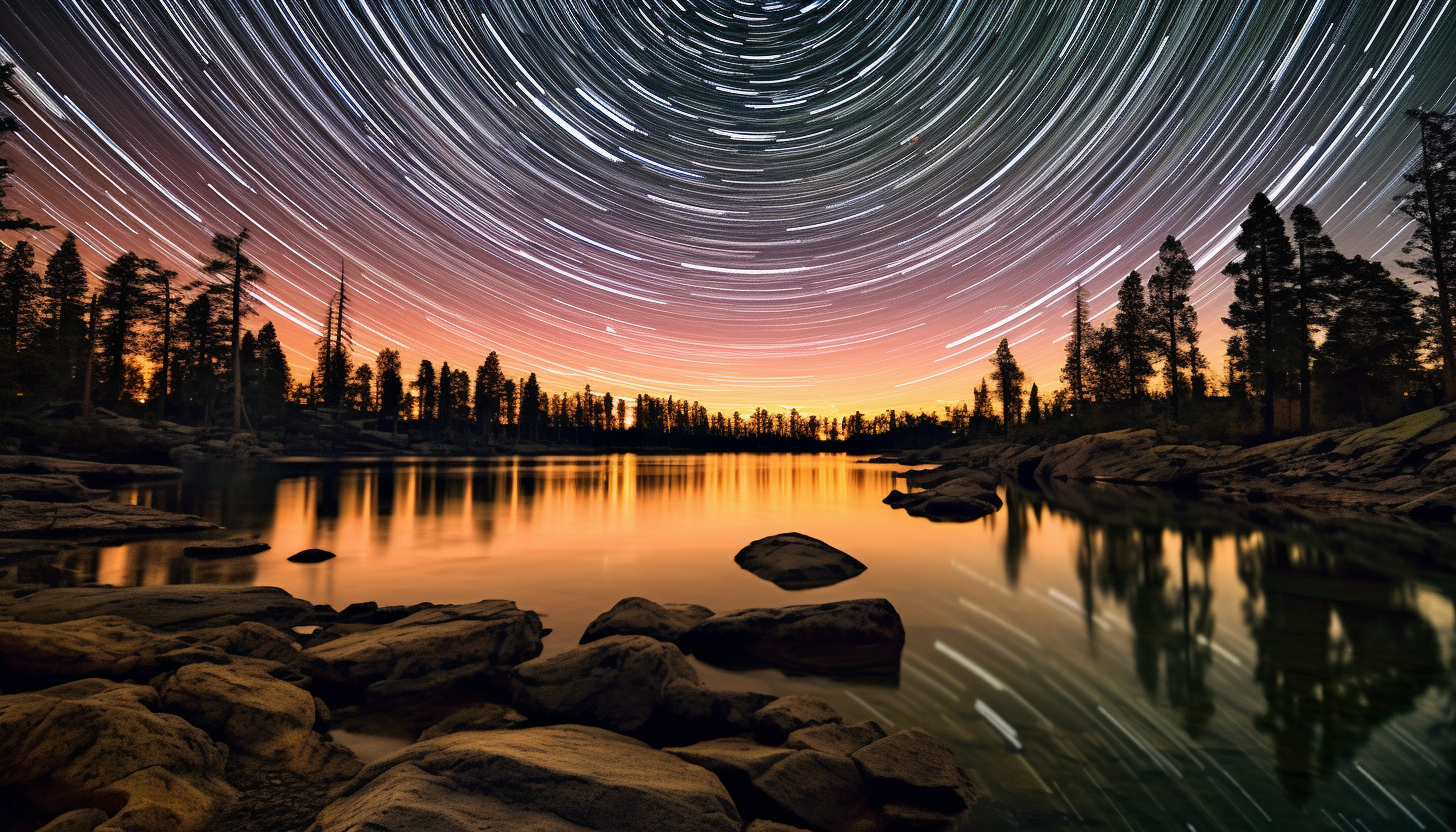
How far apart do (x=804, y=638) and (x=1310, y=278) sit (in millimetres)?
51657

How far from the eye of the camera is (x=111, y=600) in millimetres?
8492

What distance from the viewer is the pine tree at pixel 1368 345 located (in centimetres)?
3634

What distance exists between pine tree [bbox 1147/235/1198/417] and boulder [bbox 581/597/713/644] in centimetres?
5985

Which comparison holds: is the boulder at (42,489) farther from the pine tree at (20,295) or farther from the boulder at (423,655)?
the pine tree at (20,295)

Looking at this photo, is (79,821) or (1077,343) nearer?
(79,821)

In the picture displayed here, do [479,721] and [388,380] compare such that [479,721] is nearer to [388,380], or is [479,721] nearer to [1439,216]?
[1439,216]

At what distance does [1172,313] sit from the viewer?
178 ft

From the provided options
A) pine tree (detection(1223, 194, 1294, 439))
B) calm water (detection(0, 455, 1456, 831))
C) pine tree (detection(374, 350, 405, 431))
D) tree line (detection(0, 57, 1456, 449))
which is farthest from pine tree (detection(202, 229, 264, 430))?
pine tree (detection(1223, 194, 1294, 439))

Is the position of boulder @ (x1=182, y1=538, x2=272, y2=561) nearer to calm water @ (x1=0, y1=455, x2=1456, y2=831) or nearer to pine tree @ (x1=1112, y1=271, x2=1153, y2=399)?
calm water @ (x1=0, y1=455, x2=1456, y2=831)

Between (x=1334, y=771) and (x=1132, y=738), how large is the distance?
63.9 inches

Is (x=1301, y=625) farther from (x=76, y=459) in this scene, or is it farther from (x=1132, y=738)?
(x=76, y=459)

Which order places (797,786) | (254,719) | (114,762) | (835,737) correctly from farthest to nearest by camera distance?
(835,737) < (254,719) < (797,786) < (114,762)

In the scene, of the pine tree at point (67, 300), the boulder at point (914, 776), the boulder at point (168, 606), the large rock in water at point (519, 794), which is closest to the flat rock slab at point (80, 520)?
the boulder at point (168, 606)

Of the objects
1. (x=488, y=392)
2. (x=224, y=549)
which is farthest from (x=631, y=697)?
(x=488, y=392)
